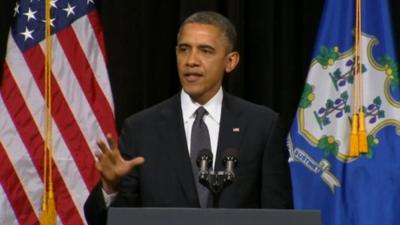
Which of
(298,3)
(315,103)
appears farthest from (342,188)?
(298,3)

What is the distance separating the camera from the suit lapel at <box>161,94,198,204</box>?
8.59 ft

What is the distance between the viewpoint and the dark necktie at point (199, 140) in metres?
2.63

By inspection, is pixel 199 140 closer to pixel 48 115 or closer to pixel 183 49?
pixel 183 49

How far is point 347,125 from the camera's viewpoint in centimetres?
387

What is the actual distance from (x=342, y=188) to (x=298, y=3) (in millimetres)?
1095

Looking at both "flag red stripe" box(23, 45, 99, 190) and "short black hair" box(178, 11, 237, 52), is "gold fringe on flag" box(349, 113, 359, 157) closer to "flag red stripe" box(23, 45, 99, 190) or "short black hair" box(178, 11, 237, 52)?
"short black hair" box(178, 11, 237, 52)

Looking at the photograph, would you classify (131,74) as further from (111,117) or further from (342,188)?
(342,188)

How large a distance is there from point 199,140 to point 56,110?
1.45 meters

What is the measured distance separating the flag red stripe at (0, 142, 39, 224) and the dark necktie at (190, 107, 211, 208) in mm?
1474

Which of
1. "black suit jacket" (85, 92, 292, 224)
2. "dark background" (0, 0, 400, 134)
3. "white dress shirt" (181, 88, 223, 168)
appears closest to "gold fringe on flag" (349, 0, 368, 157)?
"dark background" (0, 0, 400, 134)

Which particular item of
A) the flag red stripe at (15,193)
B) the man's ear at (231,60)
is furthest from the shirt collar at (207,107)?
the flag red stripe at (15,193)

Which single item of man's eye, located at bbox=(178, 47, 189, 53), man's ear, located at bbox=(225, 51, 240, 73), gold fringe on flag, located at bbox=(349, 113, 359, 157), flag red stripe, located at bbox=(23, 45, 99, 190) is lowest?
gold fringe on flag, located at bbox=(349, 113, 359, 157)

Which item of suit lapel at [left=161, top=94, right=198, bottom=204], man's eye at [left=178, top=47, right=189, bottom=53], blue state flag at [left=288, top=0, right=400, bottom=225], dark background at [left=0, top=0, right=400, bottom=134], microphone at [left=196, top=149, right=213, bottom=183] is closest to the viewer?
microphone at [left=196, top=149, right=213, bottom=183]

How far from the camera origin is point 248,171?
2.67 meters
